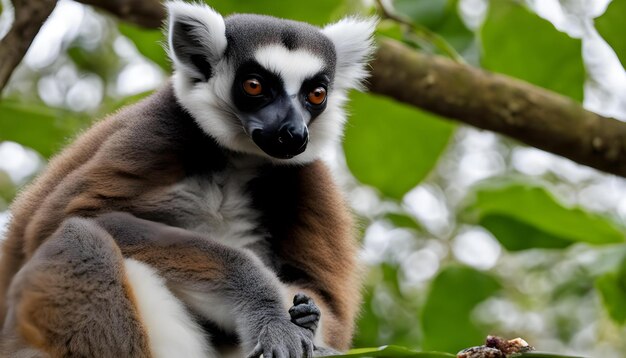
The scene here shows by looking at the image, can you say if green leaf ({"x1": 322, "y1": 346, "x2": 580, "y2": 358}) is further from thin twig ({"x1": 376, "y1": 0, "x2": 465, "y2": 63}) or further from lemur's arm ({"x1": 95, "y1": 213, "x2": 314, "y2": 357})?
thin twig ({"x1": 376, "y1": 0, "x2": 465, "y2": 63})

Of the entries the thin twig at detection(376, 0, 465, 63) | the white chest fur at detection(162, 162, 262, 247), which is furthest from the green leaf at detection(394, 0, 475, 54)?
the white chest fur at detection(162, 162, 262, 247)

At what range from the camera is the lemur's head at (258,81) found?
4168 mm

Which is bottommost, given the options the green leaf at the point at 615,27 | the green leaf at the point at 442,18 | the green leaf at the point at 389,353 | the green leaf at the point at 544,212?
the green leaf at the point at 389,353

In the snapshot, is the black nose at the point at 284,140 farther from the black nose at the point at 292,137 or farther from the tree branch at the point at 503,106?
the tree branch at the point at 503,106

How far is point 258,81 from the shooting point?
4.32 metres

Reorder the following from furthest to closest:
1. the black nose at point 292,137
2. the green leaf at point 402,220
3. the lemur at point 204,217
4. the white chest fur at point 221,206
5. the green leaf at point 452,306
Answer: the green leaf at point 402,220 < the green leaf at point 452,306 < the white chest fur at point 221,206 < the black nose at point 292,137 < the lemur at point 204,217

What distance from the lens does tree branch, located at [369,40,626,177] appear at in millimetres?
5637

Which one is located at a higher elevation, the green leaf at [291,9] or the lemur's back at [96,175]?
the green leaf at [291,9]

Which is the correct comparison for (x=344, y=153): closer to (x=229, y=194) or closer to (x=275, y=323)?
(x=229, y=194)

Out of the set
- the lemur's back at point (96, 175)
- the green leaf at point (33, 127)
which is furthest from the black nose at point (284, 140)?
the green leaf at point (33, 127)

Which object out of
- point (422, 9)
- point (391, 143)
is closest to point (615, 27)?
point (422, 9)

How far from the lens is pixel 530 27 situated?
6121mm

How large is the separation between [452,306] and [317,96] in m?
2.52

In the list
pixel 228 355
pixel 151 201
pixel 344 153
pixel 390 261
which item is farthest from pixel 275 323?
pixel 390 261
